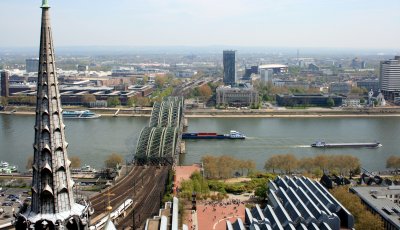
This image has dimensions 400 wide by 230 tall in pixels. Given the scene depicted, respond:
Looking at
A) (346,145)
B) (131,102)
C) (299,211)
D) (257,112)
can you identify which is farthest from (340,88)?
(299,211)

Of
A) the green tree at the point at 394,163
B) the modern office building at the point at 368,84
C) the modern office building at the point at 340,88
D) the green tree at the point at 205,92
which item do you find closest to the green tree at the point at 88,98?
the green tree at the point at 205,92

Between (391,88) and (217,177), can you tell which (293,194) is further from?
(391,88)

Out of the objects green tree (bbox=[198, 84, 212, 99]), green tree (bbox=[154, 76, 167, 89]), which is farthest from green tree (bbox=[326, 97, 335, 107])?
green tree (bbox=[154, 76, 167, 89])

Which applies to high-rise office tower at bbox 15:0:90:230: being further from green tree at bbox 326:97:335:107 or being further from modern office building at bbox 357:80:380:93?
modern office building at bbox 357:80:380:93

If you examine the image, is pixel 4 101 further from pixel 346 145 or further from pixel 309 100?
pixel 346 145

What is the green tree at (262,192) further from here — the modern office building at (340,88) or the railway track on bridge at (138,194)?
the modern office building at (340,88)

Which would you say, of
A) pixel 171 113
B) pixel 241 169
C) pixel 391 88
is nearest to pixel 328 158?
pixel 241 169

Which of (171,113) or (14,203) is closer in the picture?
(14,203)
